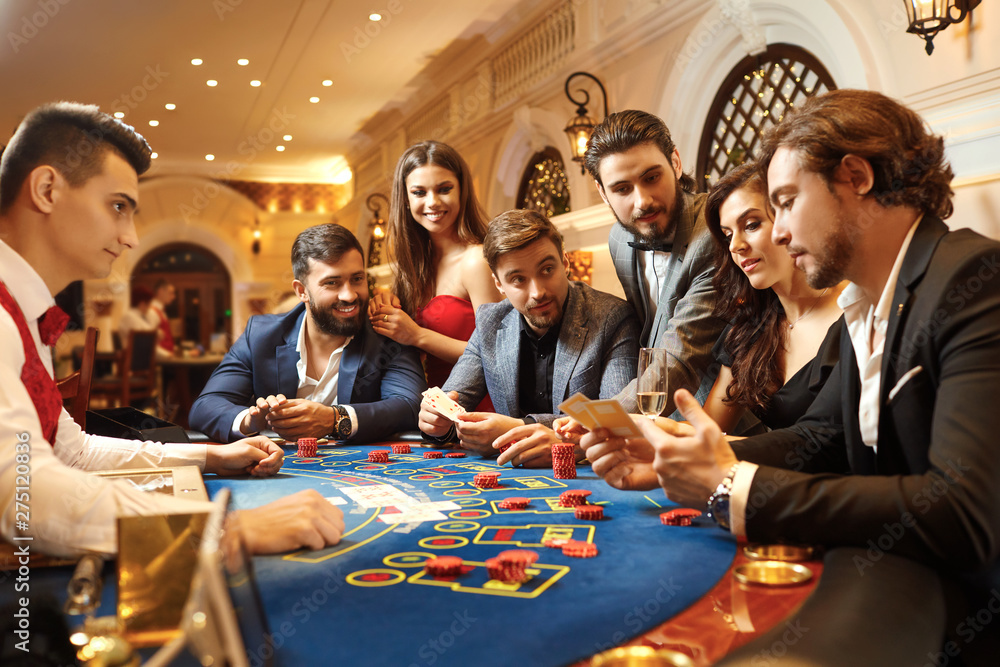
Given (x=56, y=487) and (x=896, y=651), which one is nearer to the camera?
(x=896, y=651)

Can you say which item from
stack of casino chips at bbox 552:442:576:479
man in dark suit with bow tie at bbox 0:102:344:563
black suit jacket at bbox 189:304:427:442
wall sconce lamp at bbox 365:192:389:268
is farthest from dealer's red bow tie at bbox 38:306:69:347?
wall sconce lamp at bbox 365:192:389:268

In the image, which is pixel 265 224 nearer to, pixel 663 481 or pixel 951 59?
pixel 951 59

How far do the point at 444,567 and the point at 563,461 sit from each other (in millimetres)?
897

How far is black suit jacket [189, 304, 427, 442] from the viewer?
322 centimetres

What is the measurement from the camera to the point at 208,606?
663 millimetres

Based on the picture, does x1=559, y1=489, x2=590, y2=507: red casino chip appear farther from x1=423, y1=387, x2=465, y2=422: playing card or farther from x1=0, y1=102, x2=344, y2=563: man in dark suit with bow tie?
x1=423, y1=387, x2=465, y2=422: playing card

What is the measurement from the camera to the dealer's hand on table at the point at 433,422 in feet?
8.79

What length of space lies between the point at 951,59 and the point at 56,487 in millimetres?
3787

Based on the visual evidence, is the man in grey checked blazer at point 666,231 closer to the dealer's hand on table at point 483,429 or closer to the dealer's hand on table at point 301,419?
the dealer's hand on table at point 483,429

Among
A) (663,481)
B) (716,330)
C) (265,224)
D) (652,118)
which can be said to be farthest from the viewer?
(265,224)

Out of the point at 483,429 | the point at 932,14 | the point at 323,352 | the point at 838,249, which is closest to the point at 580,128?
the point at 932,14

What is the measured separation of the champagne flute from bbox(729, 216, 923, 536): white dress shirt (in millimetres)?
404

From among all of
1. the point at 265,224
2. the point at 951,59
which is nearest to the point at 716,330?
the point at 951,59

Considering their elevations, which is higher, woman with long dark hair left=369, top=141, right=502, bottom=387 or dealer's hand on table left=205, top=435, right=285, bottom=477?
woman with long dark hair left=369, top=141, right=502, bottom=387
